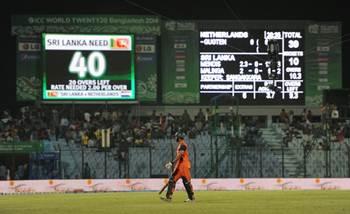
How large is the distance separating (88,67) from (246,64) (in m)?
8.61

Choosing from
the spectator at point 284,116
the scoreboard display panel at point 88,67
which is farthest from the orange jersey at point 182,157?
the spectator at point 284,116

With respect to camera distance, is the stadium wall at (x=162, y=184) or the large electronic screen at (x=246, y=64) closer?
the stadium wall at (x=162, y=184)

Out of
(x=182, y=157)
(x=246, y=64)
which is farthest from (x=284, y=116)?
(x=182, y=157)

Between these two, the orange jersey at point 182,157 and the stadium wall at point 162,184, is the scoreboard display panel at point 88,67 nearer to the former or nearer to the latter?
the stadium wall at point 162,184

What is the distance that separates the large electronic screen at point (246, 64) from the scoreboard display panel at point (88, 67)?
14.0 feet

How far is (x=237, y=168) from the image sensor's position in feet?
121

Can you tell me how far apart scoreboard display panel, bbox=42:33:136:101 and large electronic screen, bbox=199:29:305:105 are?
4.26 metres

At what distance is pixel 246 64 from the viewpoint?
40719 mm

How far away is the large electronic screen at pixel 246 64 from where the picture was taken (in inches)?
1602

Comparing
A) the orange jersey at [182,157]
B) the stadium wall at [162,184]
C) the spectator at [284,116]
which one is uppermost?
the spectator at [284,116]

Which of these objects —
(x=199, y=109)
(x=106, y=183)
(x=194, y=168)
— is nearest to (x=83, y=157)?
(x=106, y=183)

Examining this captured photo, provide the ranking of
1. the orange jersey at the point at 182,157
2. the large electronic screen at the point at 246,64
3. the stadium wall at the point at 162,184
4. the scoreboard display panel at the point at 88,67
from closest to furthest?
1. the orange jersey at the point at 182,157
2. the stadium wall at the point at 162,184
3. the scoreboard display panel at the point at 88,67
4. the large electronic screen at the point at 246,64

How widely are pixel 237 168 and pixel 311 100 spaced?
7.59 metres

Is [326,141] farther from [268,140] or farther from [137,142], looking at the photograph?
[137,142]
